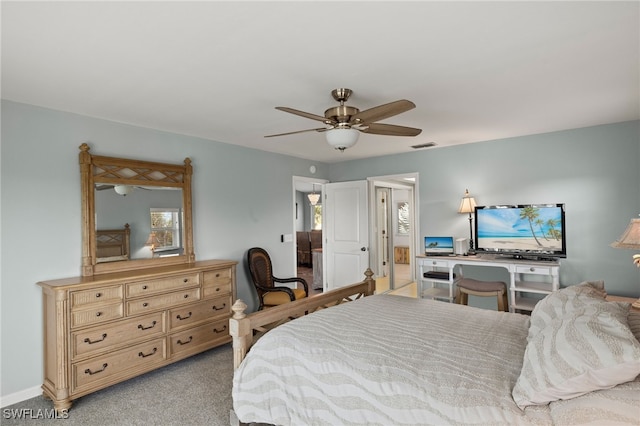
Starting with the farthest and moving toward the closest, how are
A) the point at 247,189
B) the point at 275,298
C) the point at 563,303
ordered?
the point at 247,189 → the point at 275,298 → the point at 563,303

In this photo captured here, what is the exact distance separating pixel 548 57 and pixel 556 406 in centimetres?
194

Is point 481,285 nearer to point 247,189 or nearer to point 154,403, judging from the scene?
point 247,189

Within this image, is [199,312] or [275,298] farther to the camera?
[275,298]

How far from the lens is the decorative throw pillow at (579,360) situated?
4.24 ft

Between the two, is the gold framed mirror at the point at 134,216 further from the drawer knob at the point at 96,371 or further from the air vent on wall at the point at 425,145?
the air vent on wall at the point at 425,145

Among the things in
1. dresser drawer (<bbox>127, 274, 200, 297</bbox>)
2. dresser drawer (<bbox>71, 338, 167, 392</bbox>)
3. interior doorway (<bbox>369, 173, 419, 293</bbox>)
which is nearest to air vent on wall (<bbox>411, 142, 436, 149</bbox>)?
interior doorway (<bbox>369, 173, 419, 293</bbox>)

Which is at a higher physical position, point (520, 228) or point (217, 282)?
point (520, 228)

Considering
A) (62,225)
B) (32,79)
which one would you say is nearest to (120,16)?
(32,79)

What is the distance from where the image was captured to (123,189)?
341cm

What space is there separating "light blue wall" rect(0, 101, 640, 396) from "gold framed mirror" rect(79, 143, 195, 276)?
0.35ft

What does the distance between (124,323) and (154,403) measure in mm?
705

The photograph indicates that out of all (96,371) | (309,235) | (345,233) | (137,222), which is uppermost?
(137,222)

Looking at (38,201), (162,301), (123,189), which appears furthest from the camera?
(123,189)

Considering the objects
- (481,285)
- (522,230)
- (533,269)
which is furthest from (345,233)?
(533,269)
